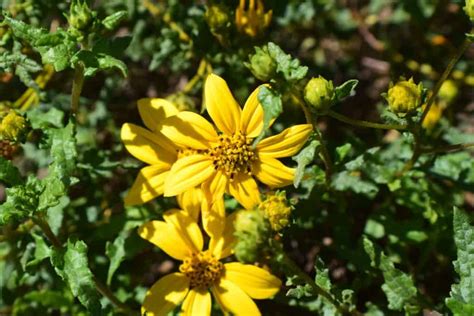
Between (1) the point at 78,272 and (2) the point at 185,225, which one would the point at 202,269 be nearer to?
(2) the point at 185,225

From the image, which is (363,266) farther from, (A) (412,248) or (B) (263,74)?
(B) (263,74)

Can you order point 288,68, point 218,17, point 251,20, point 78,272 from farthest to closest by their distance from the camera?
point 251,20
point 218,17
point 78,272
point 288,68

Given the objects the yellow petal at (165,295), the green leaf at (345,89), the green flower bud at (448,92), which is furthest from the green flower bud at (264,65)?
the green flower bud at (448,92)

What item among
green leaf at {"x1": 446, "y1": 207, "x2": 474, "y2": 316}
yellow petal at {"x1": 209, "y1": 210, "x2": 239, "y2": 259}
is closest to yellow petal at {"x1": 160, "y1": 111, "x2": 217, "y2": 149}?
yellow petal at {"x1": 209, "y1": 210, "x2": 239, "y2": 259}

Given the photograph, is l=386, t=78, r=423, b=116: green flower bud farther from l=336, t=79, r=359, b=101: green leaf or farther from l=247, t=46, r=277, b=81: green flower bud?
l=247, t=46, r=277, b=81: green flower bud

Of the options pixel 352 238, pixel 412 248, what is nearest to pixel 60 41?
pixel 352 238

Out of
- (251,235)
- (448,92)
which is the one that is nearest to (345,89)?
(251,235)
